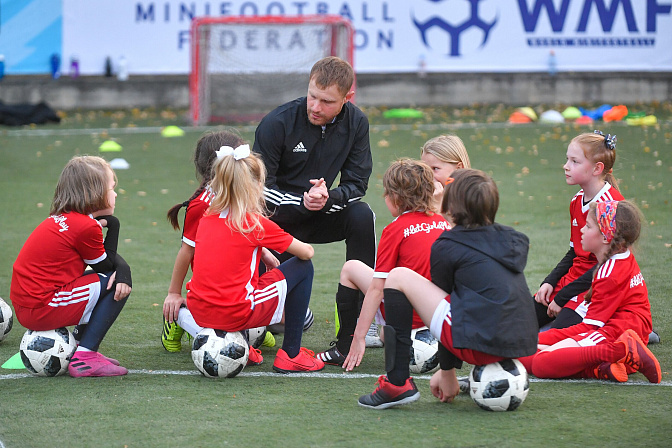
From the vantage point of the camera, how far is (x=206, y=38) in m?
16.9

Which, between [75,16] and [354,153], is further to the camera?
[75,16]

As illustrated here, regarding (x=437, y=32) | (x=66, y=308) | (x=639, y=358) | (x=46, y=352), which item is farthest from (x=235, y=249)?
(x=437, y=32)

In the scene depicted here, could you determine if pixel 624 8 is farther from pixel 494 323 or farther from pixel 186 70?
pixel 494 323

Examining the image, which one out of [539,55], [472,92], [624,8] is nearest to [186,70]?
[472,92]

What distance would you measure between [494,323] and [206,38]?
14289 mm

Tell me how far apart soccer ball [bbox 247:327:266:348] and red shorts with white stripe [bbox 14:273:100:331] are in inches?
34.0

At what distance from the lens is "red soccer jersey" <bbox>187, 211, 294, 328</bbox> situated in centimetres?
414

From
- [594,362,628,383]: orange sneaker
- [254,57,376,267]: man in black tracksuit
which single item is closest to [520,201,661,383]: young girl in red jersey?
[594,362,628,383]: orange sneaker

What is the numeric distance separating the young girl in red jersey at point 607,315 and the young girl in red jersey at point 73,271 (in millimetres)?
2133

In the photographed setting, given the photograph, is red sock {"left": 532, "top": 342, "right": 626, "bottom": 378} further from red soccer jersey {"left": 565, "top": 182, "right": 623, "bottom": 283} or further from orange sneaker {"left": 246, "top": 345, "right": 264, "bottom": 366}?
orange sneaker {"left": 246, "top": 345, "right": 264, "bottom": 366}

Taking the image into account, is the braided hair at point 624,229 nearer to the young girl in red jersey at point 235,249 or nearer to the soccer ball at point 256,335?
the young girl in red jersey at point 235,249

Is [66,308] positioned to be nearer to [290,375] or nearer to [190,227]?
[190,227]

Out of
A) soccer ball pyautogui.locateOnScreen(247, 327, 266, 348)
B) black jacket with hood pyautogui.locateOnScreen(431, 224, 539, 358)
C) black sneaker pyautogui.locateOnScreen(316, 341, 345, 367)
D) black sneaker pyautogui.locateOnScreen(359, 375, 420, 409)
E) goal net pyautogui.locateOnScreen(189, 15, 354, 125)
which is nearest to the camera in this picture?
black jacket with hood pyautogui.locateOnScreen(431, 224, 539, 358)

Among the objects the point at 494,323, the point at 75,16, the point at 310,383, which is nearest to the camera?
the point at 494,323
